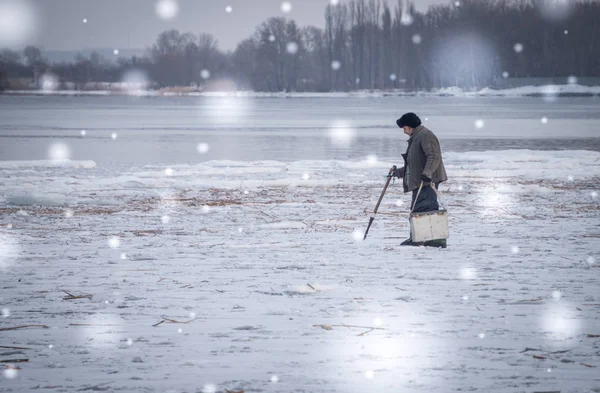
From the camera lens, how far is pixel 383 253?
29.6ft

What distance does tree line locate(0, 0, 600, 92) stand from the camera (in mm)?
116312

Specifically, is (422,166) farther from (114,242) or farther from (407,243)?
(114,242)

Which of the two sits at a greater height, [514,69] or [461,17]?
A: [461,17]

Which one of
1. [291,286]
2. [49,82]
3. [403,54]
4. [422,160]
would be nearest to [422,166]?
[422,160]

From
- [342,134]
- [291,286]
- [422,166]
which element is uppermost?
[422,166]

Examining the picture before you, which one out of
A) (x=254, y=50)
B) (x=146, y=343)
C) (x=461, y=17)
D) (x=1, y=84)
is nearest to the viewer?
(x=146, y=343)

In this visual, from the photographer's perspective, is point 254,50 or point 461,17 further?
point 254,50

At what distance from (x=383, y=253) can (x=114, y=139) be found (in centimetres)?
2242

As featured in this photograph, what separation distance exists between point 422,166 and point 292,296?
3068 mm

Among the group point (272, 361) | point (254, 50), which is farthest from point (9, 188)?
point (254, 50)

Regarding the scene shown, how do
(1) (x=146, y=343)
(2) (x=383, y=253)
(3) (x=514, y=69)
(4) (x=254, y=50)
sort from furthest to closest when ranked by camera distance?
(4) (x=254, y=50), (3) (x=514, y=69), (2) (x=383, y=253), (1) (x=146, y=343)

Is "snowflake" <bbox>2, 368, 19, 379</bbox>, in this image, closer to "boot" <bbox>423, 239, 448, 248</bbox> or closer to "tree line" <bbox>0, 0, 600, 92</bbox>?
"boot" <bbox>423, 239, 448, 248</bbox>

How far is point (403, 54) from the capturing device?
459 ft

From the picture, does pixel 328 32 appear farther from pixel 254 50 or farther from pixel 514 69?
pixel 514 69
